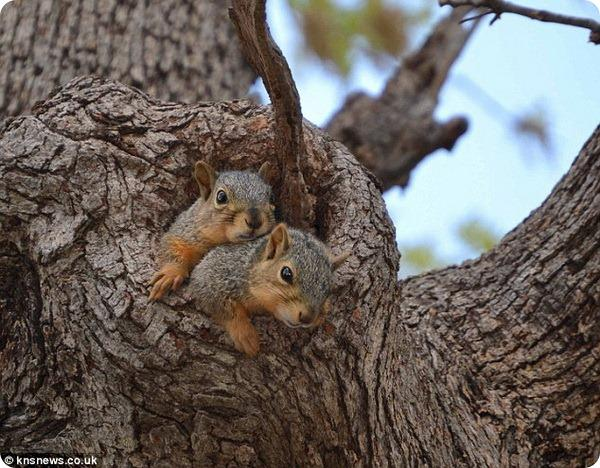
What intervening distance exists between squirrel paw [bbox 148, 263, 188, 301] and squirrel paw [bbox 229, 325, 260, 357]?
12.1 inches

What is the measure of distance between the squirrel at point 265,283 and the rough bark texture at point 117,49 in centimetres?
196

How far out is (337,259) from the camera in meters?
3.69

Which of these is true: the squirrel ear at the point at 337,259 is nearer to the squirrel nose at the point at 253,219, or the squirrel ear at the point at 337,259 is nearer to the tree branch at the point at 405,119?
the squirrel nose at the point at 253,219

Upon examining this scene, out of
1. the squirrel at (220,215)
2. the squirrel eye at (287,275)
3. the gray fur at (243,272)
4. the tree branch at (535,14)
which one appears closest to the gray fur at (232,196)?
the squirrel at (220,215)

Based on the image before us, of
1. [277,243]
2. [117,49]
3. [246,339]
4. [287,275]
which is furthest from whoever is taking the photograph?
[117,49]

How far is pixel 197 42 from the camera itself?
5863mm

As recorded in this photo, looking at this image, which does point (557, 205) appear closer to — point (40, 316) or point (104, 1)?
point (40, 316)

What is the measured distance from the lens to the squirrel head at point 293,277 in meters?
3.42

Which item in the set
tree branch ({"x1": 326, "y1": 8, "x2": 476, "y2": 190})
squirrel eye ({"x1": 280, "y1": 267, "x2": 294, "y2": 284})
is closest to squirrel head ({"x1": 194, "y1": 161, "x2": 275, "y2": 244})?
squirrel eye ({"x1": 280, "y1": 267, "x2": 294, "y2": 284})

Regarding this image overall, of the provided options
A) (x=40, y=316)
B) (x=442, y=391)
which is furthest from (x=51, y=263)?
(x=442, y=391)

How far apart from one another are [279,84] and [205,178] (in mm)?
784

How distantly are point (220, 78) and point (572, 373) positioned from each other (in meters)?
2.91

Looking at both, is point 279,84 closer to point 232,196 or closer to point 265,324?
point 232,196

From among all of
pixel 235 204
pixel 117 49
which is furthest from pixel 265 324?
pixel 117 49
